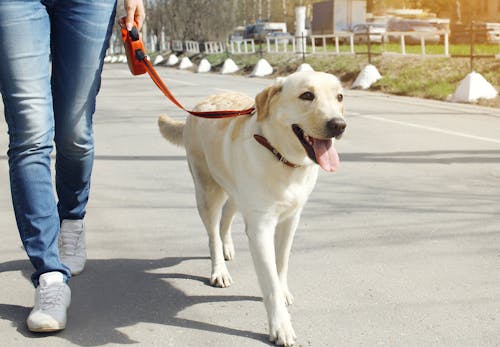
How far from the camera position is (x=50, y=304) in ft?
10.7

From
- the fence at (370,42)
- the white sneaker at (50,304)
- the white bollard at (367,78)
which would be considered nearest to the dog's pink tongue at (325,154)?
the white sneaker at (50,304)

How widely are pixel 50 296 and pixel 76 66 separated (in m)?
1.13

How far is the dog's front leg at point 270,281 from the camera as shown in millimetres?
3062

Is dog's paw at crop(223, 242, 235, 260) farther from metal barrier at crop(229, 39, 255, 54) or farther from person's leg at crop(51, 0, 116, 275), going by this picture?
metal barrier at crop(229, 39, 255, 54)

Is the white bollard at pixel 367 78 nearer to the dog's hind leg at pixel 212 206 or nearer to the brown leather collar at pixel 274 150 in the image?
the dog's hind leg at pixel 212 206

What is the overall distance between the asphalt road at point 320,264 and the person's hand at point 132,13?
140 centimetres

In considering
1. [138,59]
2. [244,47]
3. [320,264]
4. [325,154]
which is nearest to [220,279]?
[320,264]

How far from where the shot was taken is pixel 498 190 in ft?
20.2

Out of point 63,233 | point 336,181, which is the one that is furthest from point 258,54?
point 63,233

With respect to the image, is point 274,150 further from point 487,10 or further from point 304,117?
point 487,10

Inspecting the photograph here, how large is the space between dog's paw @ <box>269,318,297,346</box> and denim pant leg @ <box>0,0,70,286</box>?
3.67 feet

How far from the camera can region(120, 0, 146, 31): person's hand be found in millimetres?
3757

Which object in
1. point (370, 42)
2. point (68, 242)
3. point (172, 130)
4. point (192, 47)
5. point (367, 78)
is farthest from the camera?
point (192, 47)

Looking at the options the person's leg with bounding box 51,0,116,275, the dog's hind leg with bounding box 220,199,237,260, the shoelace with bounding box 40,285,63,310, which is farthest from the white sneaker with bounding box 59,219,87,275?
the dog's hind leg with bounding box 220,199,237,260
